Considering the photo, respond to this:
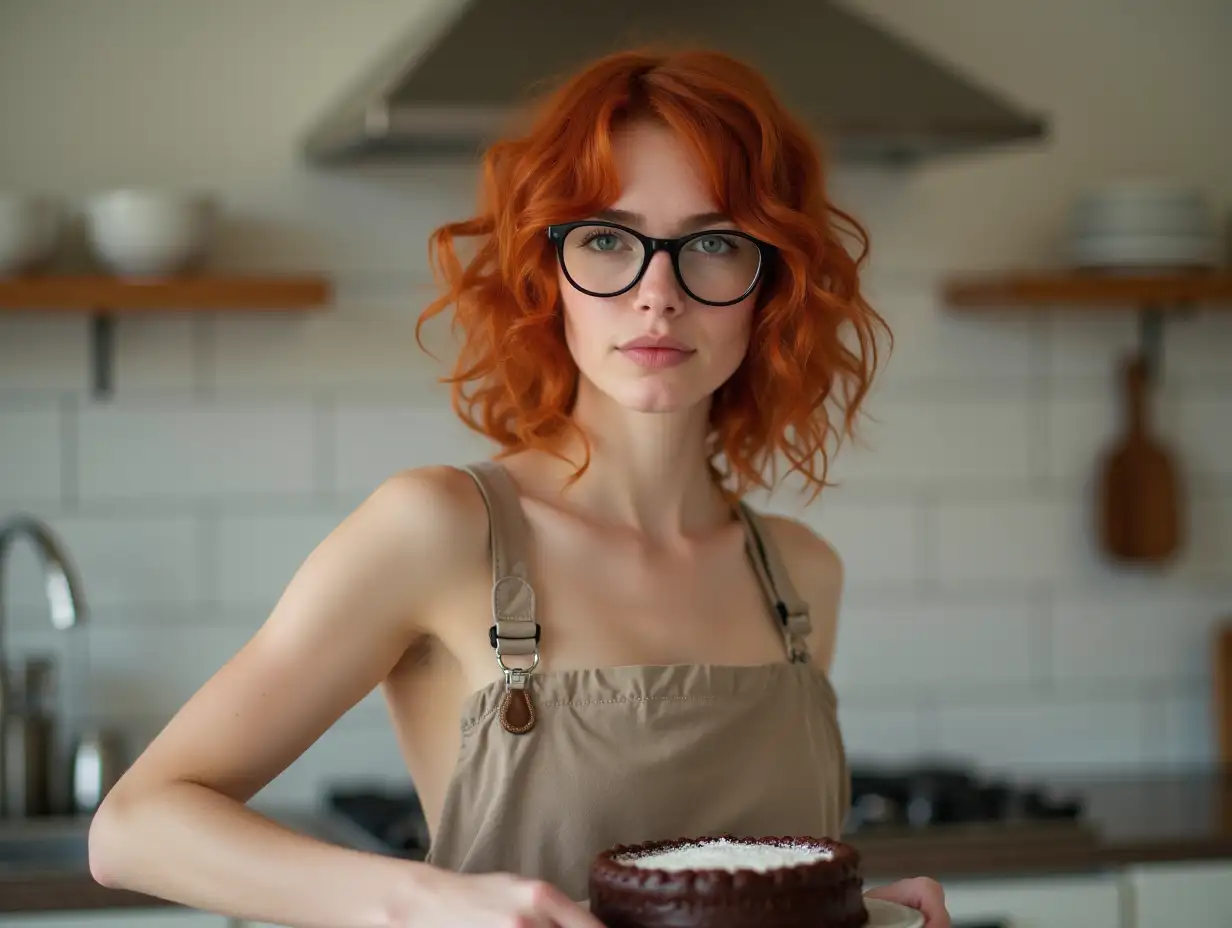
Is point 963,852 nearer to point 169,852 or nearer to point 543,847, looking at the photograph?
point 543,847

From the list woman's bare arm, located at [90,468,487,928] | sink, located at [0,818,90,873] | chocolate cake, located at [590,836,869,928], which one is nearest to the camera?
chocolate cake, located at [590,836,869,928]

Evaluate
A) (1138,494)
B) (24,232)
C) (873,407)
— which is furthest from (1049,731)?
(24,232)

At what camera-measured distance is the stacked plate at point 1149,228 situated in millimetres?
2637

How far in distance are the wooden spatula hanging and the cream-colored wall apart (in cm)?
5

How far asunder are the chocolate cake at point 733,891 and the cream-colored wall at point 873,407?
170 centimetres

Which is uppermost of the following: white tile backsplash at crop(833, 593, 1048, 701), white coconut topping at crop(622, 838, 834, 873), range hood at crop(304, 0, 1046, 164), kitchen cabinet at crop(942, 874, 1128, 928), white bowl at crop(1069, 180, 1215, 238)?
range hood at crop(304, 0, 1046, 164)

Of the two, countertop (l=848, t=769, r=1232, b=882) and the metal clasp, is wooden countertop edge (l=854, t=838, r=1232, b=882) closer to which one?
countertop (l=848, t=769, r=1232, b=882)

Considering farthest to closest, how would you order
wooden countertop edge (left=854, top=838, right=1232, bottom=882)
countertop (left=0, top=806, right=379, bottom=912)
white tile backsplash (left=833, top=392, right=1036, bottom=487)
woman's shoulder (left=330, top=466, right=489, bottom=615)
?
white tile backsplash (left=833, top=392, right=1036, bottom=487)
wooden countertop edge (left=854, top=838, right=1232, bottom=882)
countertop (left=0, top=806, right=379, bottom=912)
woman's shoulder (left=330, top=466, right=489, bottom=615)

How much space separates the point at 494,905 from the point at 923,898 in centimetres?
34

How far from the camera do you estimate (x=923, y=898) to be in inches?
44.3

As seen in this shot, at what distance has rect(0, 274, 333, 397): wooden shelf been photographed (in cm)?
236

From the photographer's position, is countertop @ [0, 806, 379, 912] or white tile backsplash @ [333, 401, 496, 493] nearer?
countertop @ [0, 806, 379, 912]

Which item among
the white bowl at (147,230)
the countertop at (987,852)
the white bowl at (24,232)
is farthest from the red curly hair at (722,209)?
the white bowl at (24,232)

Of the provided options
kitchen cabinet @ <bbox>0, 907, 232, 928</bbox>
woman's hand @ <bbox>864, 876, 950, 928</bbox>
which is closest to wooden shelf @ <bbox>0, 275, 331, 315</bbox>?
kitchen cabinet @ <bbox>0, 907, 232, 928</bbox>
